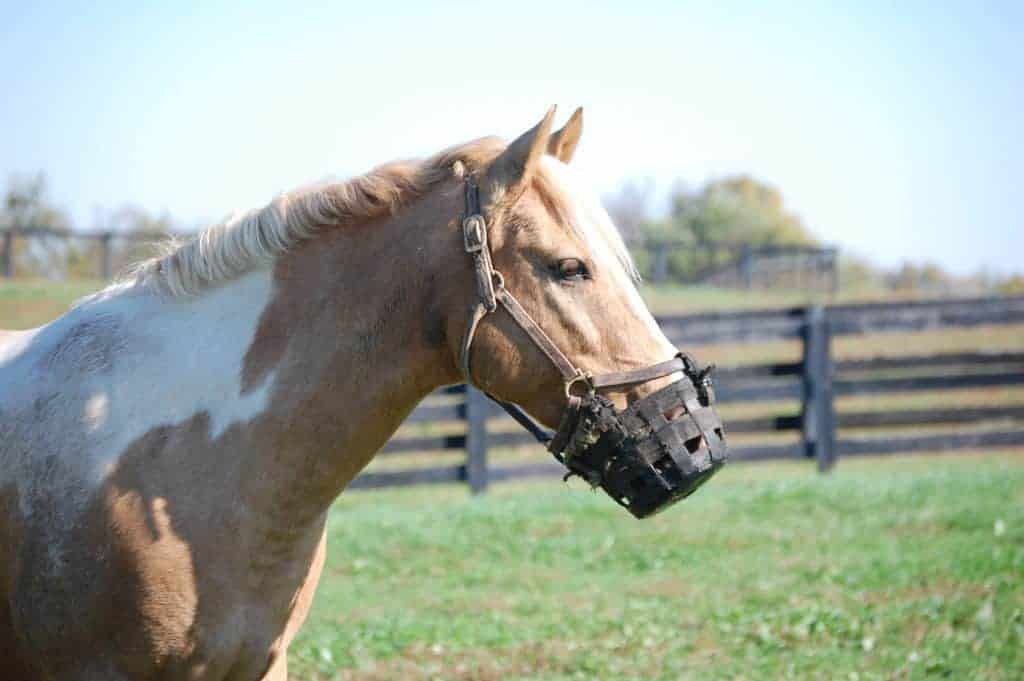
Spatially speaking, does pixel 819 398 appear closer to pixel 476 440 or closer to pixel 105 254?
pixel 476 440

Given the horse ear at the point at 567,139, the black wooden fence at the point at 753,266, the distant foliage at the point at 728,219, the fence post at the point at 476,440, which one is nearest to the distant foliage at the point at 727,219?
the distant foliage at the point at 728,219

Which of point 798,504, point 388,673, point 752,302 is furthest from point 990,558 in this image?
point 752,302

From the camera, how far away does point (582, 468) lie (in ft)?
9.41

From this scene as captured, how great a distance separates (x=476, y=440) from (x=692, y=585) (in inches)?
170

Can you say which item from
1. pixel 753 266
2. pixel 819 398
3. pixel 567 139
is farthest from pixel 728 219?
pixel 567 139

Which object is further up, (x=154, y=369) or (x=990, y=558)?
(x=154, y=369)

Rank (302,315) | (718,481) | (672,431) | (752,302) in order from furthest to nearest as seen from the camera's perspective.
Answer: (752,302), (718,481), (302,315), (672,431)

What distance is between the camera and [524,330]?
2807 mm

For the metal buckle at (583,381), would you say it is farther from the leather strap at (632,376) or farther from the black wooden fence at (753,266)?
the black wooden fence at (753,266)

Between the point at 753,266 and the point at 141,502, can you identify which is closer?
the point at 141,502

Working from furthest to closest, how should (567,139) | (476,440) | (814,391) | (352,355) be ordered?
(814,391) → (476,440) → (567,139) → (352,355)

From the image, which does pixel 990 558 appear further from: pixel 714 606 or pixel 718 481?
pixel 718 481

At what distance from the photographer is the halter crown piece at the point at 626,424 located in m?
2.77

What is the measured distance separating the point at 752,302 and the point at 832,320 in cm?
1277
